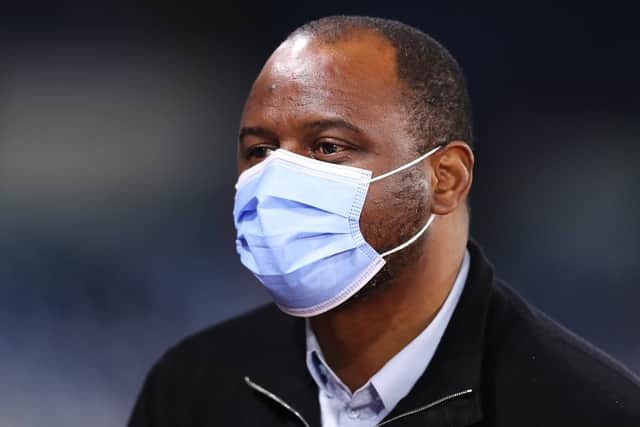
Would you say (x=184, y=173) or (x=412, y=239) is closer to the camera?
(x=412, y=239)

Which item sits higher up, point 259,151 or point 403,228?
point 259,151

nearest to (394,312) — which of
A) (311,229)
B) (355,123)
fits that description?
(311,229)

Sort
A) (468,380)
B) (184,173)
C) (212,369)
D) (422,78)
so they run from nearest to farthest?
1. (468,380)
2. (422,78)
3. (212,369)
4. (184,173)

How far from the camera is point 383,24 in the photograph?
1.73 meters

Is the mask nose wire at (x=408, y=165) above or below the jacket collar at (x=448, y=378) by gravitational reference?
above

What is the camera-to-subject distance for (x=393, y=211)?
1618mm

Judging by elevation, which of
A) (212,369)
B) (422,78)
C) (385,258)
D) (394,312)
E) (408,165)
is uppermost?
(422,78)

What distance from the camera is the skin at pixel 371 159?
5.27 feet

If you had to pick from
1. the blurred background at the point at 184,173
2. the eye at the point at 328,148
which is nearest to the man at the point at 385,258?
the eye at the point at 328,148

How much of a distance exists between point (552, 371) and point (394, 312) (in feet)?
0.89

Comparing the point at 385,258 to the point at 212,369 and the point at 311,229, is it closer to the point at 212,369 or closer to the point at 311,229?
the point at 311,229

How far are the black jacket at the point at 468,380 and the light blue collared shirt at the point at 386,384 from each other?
1.0 inches

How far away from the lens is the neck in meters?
1.65

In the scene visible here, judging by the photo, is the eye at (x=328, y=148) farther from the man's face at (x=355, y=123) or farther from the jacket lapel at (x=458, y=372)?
the jacket lapel at (x=458, y=372)
